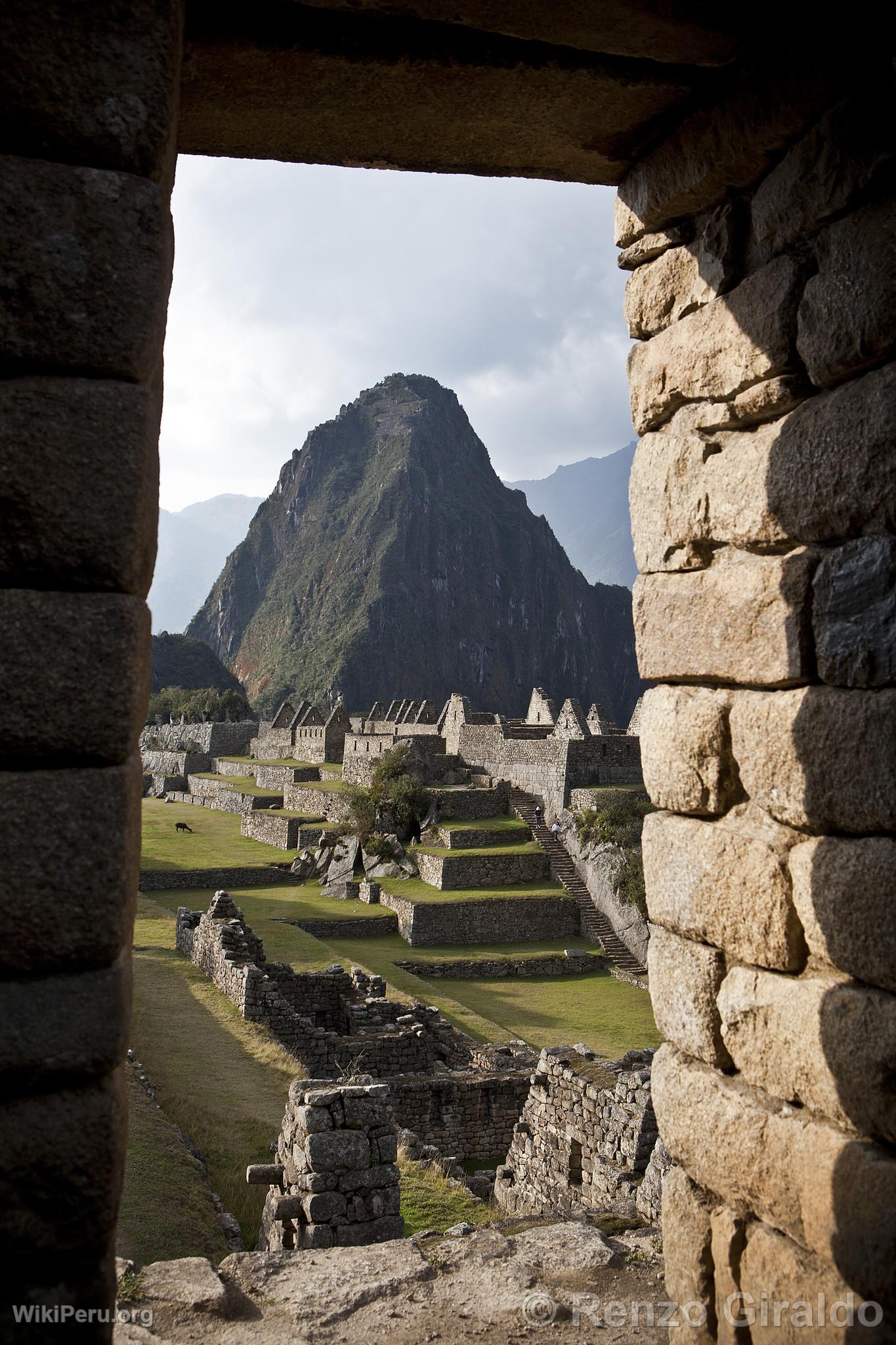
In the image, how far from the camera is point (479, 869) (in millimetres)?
27359

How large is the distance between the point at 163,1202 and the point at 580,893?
21.2 m

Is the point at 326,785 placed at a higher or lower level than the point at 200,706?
lower

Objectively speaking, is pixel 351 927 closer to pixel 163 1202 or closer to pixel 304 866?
pixel 304 866

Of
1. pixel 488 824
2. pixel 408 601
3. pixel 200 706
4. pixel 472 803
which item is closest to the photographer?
pixel 488 824

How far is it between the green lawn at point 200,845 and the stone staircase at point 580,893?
7.88 m

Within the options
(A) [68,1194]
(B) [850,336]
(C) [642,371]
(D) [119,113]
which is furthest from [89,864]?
(C) [642,371]

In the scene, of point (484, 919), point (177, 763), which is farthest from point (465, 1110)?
point (177, 763)

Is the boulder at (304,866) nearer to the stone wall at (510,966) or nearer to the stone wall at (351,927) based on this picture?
the stone wall at (351,927)

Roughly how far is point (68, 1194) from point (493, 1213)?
6.46 meters

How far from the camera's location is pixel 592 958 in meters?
23.8

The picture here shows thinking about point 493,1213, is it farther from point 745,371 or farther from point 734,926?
point 745,371

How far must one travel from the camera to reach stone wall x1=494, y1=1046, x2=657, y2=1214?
8516mm

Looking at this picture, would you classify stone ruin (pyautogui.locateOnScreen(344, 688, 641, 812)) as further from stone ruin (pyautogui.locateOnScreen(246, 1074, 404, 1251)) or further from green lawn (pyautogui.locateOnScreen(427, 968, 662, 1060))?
stone ruin (pyautogui.locateOnScreen(246, 1074, 404, 1251))

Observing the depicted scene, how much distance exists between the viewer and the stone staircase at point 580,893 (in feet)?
79.6
